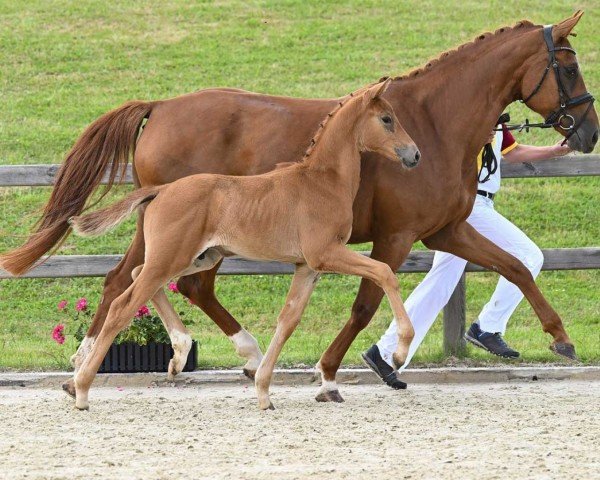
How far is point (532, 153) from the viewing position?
757 cm

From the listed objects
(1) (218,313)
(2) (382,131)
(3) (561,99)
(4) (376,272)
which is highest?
(3) (561,99)

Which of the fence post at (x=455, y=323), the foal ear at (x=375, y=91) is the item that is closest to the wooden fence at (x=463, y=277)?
the fence post at (x=455, y=323)

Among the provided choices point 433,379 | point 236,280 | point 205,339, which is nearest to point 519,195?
point 236,280

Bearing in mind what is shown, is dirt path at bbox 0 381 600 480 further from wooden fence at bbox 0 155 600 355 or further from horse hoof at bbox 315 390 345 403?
wooden fence at bbox 0 155 600 355

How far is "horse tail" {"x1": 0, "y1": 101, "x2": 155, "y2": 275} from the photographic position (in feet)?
22.6

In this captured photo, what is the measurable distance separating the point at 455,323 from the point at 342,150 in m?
2.03

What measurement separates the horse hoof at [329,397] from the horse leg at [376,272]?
79 cm

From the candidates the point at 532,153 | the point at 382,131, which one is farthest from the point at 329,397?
the point at 532,153

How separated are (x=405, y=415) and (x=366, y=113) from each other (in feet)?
5.15

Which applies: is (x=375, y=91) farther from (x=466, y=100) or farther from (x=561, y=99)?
(x=561, y=99)

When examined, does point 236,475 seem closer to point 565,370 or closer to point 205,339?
point 565,370

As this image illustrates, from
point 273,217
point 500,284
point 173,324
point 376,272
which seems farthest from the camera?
point 500,284

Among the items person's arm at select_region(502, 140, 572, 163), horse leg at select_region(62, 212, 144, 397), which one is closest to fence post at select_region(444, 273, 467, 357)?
person's arm at select_region(502, 140, 572, 163)

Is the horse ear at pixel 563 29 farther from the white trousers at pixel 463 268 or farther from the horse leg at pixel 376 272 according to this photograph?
the horse leg at pixel 376 272
